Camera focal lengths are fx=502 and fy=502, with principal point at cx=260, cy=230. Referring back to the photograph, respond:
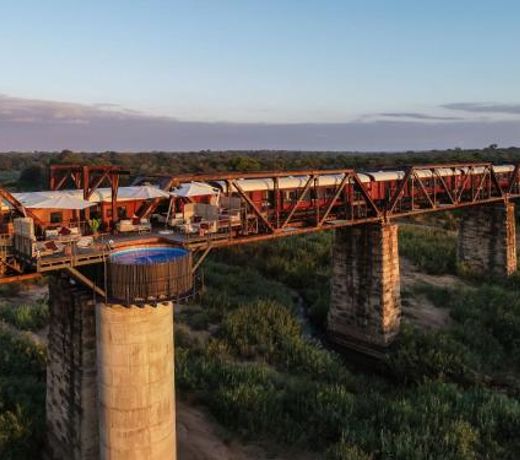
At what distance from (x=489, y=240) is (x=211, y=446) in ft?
103

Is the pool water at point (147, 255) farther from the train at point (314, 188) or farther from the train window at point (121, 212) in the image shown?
the train at point (314, 188)

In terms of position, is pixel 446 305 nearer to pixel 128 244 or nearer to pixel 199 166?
pixel 128 244

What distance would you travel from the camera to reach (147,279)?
535 inches

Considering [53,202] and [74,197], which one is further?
[74,197]

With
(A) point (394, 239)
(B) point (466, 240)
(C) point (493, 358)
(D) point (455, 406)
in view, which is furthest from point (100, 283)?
(B) point (466, 240)

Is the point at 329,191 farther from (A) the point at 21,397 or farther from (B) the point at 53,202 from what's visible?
(A) the point at 21,397

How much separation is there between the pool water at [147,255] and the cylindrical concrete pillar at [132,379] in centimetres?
129

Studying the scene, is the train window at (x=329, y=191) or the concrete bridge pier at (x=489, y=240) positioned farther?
the concrete bridge pier at (x=489, y=240)

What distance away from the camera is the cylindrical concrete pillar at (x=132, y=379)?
559 inches

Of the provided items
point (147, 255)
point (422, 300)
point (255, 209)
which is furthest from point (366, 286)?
point (147, 255)

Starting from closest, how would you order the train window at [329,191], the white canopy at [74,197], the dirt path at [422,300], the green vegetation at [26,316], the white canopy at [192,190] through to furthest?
1. the white canopy at [74,197]
2. the white canopy at [192,190]
3. the green vegetation at [26,316]
4. the train window at [329,191]
5. the dirt path at [422,300]

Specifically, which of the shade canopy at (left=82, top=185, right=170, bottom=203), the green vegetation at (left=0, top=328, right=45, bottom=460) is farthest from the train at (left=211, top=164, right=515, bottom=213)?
the green vegetation at (left=0, top=328, right=45, bottom=460)

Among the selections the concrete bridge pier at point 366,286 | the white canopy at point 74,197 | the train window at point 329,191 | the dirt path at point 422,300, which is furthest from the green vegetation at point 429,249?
the white canopy at point 74,197

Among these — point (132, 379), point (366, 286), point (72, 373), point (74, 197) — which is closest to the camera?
point (132, 379)
